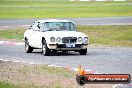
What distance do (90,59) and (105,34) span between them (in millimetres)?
14745

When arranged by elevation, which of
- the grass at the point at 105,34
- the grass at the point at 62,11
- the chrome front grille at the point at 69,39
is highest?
the chrome front grille at the point at 69,39

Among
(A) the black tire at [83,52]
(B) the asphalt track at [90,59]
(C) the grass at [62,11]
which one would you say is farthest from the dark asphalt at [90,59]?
(C) the grass at [62,11]

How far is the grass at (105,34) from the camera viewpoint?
3059 cm

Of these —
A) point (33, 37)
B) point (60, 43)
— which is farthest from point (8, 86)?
point (33, 37)

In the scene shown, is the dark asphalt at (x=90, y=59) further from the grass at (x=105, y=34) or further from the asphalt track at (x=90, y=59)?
the grass at (x=105, y=34)

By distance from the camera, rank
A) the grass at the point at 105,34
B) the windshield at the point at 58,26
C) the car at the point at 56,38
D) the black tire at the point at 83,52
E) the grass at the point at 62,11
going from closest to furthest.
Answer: the car at the point at 56,38 → the black tire at the point at 83,52 → the windshield at the point at 58,26 → the grass at the point at 105,34 → the grass at the point at 62,11

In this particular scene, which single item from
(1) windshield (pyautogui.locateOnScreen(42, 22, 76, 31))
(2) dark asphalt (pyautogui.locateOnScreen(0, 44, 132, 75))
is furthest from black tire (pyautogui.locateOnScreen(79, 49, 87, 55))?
(1) windshield (pyautogui.locateOnScreen(42, 22, 76, 31))

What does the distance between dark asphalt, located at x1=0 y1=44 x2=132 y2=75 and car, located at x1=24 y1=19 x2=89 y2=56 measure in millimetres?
300

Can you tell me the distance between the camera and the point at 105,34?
35.1m

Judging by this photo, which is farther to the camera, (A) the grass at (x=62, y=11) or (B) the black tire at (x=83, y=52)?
(A) the grass at (x=62, y=11)

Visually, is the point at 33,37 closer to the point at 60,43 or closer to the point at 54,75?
the point at 60,43

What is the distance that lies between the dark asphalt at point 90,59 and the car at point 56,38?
0.99 feet

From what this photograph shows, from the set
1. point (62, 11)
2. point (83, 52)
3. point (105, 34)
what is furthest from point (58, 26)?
point (62, 11)

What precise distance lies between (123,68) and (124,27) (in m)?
21.6
